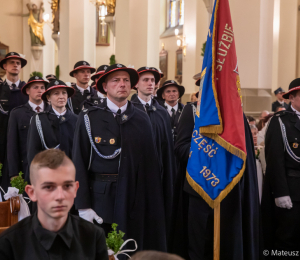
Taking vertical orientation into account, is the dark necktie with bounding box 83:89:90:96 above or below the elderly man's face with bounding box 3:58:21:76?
below

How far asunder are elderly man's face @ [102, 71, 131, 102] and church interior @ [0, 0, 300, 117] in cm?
485

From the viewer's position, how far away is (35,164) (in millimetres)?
2230

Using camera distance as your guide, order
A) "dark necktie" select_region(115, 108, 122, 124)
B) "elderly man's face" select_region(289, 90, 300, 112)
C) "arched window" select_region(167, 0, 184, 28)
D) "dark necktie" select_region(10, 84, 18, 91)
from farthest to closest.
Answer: "arched window" select_region(167, 0, 184, 28) → "dark necktie" select_region(10, 84, 18, 91) → "elderly man's face" select_region(289, 90, 300, 112) → "dark necktie" select_region(115, 108, 122, 124)

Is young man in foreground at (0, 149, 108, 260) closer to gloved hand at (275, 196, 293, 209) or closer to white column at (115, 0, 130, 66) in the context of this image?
gloved hand at (275, 196, 293, 209)

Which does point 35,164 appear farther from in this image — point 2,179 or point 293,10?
point 293,10

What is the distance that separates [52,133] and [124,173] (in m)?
1.97

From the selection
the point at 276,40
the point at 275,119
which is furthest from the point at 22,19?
the point at 275,119

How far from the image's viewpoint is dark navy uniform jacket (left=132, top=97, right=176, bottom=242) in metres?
5.40

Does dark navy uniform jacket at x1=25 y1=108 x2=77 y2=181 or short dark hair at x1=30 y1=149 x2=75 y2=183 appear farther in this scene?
dark navy uniform jacket at x1=25 y1=108 x2=77 y2=181

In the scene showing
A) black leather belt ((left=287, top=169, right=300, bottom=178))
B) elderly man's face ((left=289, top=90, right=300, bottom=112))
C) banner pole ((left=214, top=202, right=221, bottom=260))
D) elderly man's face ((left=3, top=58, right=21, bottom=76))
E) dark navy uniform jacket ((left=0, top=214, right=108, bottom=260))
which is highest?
elderly man's face ((left=3, top=58, right=21, bottom=76))

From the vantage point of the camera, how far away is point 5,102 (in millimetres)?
7773

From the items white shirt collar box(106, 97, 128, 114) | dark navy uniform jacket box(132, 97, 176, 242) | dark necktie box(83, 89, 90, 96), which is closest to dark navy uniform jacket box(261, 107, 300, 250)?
dark navy uniform jacket box(132, 97, 176, 242)

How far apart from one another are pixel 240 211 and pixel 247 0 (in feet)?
20.0

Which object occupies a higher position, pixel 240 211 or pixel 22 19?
pixel 22 19
